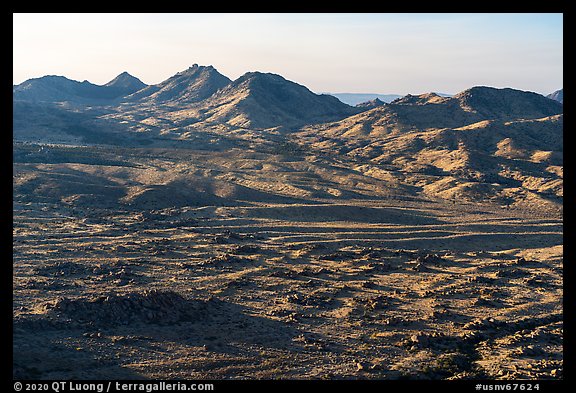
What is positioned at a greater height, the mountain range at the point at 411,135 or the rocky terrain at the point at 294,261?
the mountain range at the point at 411,135

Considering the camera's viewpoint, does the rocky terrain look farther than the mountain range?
No

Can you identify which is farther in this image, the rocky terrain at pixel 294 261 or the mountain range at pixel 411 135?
the mountain range at pixel 411 135

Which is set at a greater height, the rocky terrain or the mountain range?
the mountain range

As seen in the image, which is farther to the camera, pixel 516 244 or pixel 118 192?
pixel 118 192
